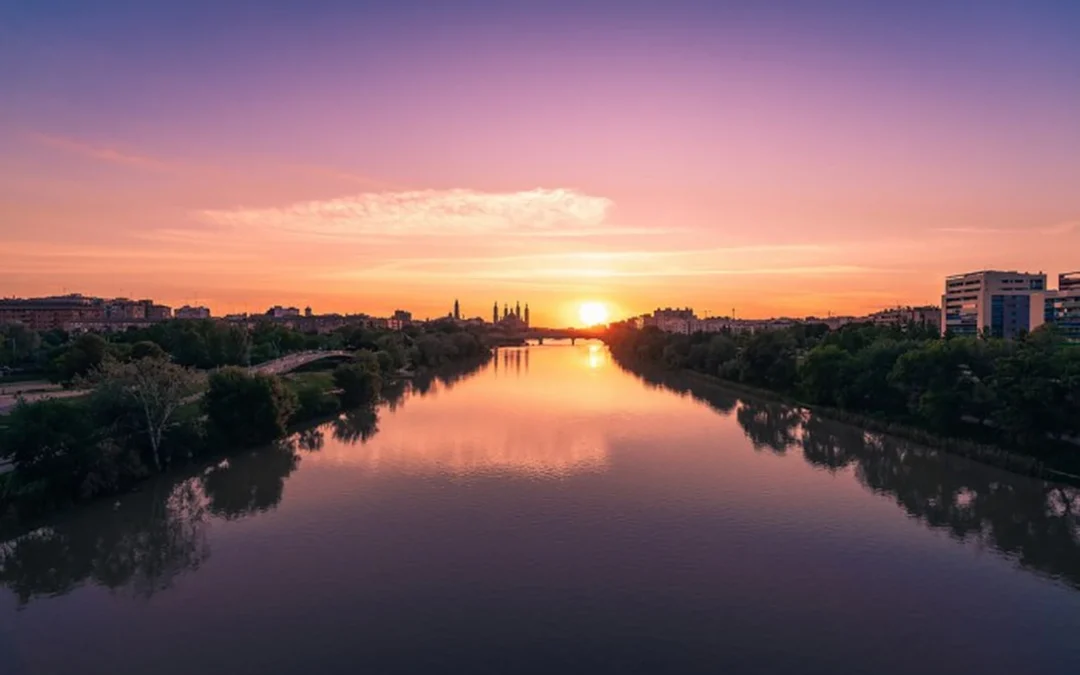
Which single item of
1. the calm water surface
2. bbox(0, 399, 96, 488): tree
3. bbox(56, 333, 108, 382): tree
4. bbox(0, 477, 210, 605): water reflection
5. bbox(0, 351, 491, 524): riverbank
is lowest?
bbox(0, 477, 210, 605): water reflection

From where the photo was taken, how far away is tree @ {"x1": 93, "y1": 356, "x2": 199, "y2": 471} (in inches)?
796

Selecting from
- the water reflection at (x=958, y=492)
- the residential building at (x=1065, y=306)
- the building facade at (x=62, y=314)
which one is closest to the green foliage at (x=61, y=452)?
the water reflection at (x=958, y=492)

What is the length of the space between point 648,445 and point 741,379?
2109 centimetres

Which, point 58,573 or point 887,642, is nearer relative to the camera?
point 887,642

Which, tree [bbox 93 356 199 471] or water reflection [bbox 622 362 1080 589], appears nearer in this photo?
water reflection [bbox 622 362 1080 589]

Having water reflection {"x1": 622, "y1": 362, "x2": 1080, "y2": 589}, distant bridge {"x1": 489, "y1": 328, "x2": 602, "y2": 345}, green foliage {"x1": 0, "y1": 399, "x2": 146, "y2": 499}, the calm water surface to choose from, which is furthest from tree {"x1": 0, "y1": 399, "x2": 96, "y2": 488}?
distant bridge {"x1": 489, "y1": 328, "x2": 602, "y2": 345}

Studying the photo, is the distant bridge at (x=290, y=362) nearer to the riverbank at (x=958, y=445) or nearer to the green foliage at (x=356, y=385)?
the green foliage at (x=356, y=385)

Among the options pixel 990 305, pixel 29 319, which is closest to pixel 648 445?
pixel 990 305

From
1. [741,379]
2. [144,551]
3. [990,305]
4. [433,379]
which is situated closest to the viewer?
[144,551]

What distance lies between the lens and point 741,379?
44906mm

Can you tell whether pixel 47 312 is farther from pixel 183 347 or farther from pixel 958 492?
pixel 958 492

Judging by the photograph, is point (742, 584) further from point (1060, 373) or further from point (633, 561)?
point (1060, 373)

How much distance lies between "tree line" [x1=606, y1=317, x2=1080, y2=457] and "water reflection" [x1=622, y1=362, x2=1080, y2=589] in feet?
5.12

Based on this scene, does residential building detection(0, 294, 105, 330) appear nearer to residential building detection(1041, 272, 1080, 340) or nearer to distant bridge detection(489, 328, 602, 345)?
distant bridge detection(489, 328, 602, 345)
